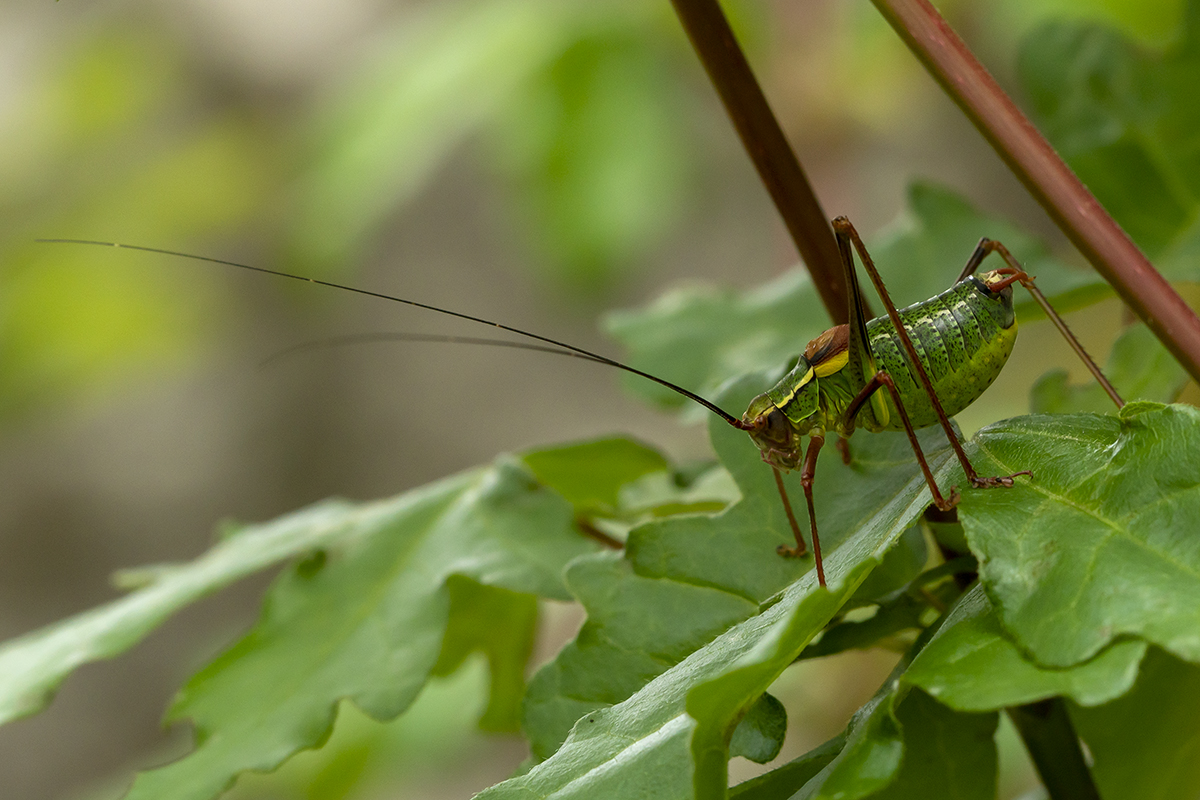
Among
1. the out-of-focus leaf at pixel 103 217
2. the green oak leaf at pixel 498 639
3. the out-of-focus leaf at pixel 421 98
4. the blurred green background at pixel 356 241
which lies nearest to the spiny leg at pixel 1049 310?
the blurred green background at pixel 356 241

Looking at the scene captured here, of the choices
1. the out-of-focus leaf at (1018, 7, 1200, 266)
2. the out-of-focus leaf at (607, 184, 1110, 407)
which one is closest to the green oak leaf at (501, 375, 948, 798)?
the out-of-focus leaf at (607, 184, 1110, 407)

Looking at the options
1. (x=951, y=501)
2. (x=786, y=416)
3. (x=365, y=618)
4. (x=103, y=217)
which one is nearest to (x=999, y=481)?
(x=951, y=501)

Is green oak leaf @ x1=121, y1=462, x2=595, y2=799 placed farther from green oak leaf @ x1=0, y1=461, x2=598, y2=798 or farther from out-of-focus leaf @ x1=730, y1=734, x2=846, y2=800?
out-of-focus leaf @ x1=730, y1=734, x2=846, y2=800

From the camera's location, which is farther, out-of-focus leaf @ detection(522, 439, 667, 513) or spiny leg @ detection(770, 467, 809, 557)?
out-of-focus leaf @ detection(522, 439, 667, 513)

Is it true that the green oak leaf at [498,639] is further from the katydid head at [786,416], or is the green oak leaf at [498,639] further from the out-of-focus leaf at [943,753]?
the out-of-focus leaf at [943,753]

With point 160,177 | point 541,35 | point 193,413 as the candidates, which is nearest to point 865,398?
point 541,35

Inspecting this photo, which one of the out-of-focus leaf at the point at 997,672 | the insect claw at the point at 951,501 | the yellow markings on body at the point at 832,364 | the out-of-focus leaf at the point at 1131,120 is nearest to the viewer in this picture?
the out-of-focus leaf at the point at 997,672
